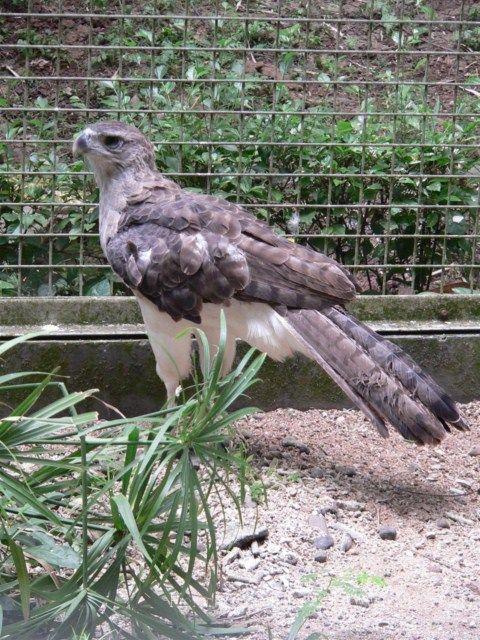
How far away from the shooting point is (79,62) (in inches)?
328

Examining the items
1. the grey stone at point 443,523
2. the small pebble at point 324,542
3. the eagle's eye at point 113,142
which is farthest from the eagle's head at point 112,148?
the grey stone at point 443,523

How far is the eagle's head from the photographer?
5.68 metres

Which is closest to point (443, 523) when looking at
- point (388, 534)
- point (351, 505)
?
point (388, 534)

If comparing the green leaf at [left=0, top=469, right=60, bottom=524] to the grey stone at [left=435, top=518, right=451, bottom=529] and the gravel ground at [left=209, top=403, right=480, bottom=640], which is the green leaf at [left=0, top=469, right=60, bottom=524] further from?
the grey stone at [left=435, top=518, right=451, bottom=529]

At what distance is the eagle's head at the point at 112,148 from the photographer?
568 centimetres

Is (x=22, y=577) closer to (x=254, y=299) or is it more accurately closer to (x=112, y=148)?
(x=254, y=299)

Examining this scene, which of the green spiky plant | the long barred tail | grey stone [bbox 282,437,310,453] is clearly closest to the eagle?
the long barred tail

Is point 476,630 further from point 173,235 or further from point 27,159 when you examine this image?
point 27,159

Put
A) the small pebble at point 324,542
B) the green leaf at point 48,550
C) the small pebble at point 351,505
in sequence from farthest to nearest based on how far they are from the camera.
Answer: the small pebble at point 351,505 → the small pebble at point 324,542 → the green leaf at point 48,550

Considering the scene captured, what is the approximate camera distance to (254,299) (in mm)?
5230

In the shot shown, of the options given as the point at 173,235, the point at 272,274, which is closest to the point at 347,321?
the point at 272,274

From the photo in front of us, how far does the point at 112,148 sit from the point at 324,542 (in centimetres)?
239

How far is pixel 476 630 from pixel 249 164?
10.6 ft

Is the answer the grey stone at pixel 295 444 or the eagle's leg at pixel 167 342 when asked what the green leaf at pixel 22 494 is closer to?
the eagle's leg at pixel 167 342
